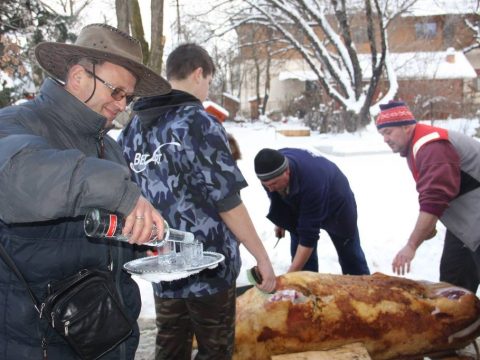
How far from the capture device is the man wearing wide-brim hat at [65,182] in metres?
1.13

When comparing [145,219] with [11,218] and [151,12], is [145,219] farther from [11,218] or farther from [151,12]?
[151,12]

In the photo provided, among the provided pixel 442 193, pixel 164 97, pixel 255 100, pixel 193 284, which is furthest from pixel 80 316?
pixel 255 100

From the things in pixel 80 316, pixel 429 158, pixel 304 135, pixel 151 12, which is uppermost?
pixel 151 12

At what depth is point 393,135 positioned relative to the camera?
331 centimetres

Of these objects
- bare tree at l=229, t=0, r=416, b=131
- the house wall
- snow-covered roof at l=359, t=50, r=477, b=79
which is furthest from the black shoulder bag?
snow-covered roof at l=359, t=50, r=477, b=79

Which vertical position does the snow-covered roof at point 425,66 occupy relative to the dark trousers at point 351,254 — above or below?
above

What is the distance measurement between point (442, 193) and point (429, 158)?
9.4 inches

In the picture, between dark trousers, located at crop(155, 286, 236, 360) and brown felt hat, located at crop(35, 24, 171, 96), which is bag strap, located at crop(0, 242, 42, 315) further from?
dark trousers, located at crop(155, 286, 236, 360)

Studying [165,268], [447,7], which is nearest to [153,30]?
[165,268]

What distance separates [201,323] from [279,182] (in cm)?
136

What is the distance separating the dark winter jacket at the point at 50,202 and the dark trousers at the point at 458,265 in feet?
8.68

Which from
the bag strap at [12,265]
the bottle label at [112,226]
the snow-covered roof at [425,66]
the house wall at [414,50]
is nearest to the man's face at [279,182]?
the bag strap at [12,265]

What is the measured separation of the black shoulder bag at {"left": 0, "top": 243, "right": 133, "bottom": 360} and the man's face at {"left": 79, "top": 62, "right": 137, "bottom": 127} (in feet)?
1.82

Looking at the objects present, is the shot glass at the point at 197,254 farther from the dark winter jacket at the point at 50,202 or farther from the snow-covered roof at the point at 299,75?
the snow-covered roof at the point at 299,75
